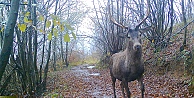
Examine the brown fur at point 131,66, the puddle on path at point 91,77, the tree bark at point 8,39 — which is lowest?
the puddle on path at point 91,77

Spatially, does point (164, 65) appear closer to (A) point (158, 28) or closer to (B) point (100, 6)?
(A) point (158, 28)

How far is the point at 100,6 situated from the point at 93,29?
42.5 feet

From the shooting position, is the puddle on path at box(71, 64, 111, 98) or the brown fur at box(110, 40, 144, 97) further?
the puddle on path at box(71, 64, 111, 98)

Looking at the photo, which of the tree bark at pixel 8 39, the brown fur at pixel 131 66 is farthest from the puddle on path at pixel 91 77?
the tree bark at pixel 8 39

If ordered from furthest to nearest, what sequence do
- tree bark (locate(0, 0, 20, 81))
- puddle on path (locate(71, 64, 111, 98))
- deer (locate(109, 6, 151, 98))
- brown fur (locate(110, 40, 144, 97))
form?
1. puddle on path (locate(71, 64, 111, 98))
2. brown fur (locate(110, 40, 144, 97))
3. deer (locate(109, 6, 151, 98))
4. tree bark (locate(0, 0, 20, 81))

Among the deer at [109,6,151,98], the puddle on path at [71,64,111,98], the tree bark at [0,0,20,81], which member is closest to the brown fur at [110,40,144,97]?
the deer at [109,6,151,98]

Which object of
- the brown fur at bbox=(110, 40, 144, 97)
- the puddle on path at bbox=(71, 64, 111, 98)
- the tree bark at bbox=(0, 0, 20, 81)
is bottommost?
the puddle on path at bbox=(71, 64, 111, 98)

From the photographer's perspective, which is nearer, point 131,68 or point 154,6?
point 131,68

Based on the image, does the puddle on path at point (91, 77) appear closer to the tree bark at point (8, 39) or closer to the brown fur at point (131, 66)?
the brown fur at point (131, 66)

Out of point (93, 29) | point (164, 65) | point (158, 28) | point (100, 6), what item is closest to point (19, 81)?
point (164, 65)

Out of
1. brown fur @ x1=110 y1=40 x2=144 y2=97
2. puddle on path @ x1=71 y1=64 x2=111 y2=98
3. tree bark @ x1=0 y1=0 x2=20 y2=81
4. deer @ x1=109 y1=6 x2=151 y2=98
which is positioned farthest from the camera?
puddle on path @ x1=71 y1=64 x2=111 y2=98

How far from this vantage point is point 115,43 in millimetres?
15320

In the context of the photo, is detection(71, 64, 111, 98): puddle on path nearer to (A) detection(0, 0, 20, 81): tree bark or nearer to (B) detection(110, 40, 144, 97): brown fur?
(B) detection(110, 40, 144, 97): brown fur

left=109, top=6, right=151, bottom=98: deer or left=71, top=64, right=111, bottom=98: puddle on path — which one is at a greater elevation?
left=109, top=6, right=151, bottom=98: deer
